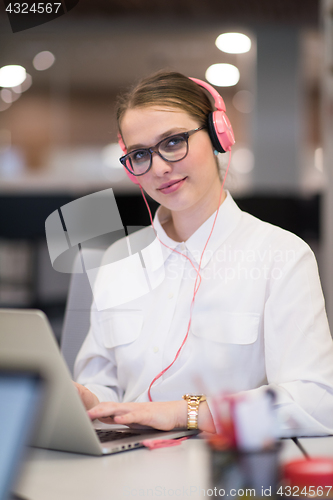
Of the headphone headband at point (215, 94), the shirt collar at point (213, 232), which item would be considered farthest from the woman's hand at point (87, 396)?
the headphone headband at point (215, 94)

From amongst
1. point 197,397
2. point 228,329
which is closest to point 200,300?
point 228,329

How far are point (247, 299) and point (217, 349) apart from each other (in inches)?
5.1

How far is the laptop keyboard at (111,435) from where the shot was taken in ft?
2.45

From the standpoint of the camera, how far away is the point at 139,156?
0.99 metres

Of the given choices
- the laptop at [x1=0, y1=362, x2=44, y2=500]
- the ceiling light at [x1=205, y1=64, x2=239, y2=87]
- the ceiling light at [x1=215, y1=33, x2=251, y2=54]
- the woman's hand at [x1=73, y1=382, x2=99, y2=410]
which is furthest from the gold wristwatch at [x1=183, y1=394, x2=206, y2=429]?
the ceiling light at [x1=215, y1=33, x2=251, y2=54]

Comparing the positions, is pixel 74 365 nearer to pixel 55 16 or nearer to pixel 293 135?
pixel 55 16

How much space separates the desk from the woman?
15 cm

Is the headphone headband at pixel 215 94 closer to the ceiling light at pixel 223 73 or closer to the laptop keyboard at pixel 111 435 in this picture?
the ceiling light at pixel 223 73

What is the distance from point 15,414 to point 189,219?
0.71 m

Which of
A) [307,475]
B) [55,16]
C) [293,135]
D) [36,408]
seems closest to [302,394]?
[307,475]

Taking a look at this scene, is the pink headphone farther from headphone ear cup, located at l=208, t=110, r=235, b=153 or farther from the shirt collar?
the shirt collar

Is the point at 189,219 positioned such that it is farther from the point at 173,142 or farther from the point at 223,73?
the point at 223,73

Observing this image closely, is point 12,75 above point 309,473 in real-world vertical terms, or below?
above

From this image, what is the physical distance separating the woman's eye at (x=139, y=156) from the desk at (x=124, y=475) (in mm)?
541
